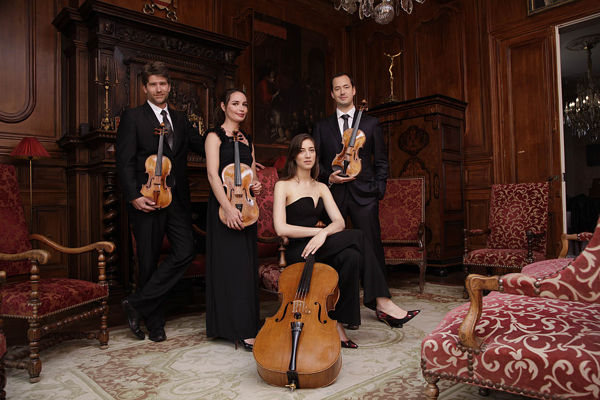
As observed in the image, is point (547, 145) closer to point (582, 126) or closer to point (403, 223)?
point (403, 223)

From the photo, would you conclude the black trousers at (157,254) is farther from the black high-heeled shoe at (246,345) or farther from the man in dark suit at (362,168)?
the man in dark suit at (362,168)

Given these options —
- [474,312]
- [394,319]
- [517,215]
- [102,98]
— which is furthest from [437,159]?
[474,312]

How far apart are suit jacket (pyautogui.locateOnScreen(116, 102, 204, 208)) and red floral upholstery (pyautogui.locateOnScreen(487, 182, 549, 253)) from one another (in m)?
3.13

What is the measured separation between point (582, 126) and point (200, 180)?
6961 mm

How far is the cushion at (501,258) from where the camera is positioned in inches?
150

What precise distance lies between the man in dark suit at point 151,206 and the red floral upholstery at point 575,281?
2.23m

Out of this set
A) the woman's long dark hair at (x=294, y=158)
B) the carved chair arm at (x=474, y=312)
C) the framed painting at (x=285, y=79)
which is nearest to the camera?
the carved chair arm at (x=474, y=312)

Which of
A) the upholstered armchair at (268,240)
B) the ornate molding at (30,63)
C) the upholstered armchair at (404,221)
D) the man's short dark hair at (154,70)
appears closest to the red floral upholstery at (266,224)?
the upholstered armchair at (268,240)

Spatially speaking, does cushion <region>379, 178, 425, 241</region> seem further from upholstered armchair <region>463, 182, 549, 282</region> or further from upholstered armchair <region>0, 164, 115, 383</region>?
upholstered armchair <region>0, 164, 115, 383</region>

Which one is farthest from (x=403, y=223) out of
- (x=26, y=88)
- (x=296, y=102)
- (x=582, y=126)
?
(x=582, y=126)

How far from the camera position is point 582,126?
7.79 meters

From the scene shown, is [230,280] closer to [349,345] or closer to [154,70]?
[349,345]

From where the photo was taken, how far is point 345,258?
2.59 m

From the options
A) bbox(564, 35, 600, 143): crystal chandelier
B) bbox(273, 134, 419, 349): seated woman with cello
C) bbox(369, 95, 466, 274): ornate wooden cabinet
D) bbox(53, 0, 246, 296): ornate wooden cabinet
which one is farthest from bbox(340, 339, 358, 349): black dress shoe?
bbox(564, 35, 600, 143): crystal chandelier
